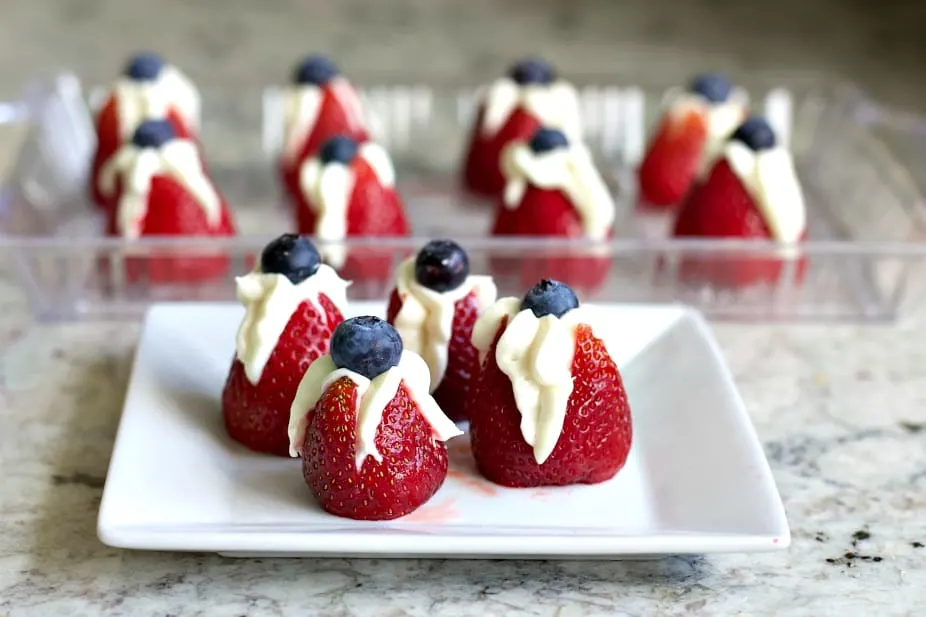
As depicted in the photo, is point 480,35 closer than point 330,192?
No

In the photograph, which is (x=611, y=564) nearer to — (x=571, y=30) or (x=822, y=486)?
(x=822, y=486)

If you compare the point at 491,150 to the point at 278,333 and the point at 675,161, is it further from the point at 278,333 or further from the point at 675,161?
the point at 278,333

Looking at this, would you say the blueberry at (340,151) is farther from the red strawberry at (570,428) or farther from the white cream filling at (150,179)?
the red strawberry at (570,428)

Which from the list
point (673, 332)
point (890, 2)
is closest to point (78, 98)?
point (673, 332)

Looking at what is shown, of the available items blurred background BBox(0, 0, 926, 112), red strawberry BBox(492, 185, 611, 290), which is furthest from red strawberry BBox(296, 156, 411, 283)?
blurred background BBox(0, 0, 926, 112)

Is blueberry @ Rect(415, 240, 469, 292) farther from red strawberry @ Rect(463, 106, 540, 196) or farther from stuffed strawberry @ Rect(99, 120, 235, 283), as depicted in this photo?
red strawberry @ Rect(463, 106, 540, 196)

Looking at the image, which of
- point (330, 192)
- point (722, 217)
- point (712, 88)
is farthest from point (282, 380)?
point (712, 88)
